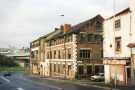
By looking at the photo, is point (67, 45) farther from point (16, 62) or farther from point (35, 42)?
point (16, 62)

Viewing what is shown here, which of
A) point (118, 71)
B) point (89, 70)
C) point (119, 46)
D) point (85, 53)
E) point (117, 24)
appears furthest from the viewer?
point (85, 53)

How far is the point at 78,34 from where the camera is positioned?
234 feet

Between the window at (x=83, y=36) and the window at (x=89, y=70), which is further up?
the window at (x=83, y=36)

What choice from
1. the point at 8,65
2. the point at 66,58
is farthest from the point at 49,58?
the point at 8,65

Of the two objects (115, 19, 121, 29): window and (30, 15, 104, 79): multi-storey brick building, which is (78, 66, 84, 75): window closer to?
(30, 15, 104, 79): multi-storey brick building

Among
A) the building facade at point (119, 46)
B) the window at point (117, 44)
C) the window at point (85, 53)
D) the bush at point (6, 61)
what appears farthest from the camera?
the bush at point (6, 61)

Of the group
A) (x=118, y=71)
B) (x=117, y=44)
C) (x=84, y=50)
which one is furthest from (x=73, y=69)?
(x=117, y=44)

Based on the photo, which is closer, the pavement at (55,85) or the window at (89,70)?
the pavement at (55,85)

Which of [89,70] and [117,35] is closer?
[117,35]

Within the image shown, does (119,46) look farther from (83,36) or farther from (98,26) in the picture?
(98,26)

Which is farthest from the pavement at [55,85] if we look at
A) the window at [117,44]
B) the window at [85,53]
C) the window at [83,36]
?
the window at [83,36]

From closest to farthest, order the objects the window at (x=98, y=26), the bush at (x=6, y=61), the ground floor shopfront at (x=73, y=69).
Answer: the ground floor shopfront at (x=73, y=69), the window at (x=98, y=26), the bush at (x=6, y=61)

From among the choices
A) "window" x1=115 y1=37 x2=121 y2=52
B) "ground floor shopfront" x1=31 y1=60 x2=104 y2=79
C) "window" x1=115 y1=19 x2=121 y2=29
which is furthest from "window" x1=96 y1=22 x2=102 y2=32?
"window" x1=115 y1=19 x2=121 y2=29

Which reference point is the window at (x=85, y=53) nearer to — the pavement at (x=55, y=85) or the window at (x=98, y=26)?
the window at (x=98, y=26)
